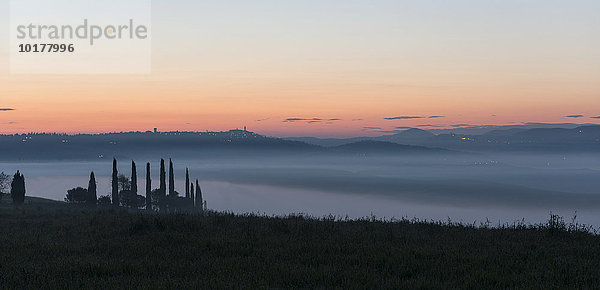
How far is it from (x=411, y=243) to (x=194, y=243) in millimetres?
5967

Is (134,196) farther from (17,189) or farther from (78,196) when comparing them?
(17,189)

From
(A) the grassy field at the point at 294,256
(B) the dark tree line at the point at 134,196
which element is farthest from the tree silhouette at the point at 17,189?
(A) the grassy field at the point at 294,256

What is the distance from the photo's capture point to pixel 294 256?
11.3 metres

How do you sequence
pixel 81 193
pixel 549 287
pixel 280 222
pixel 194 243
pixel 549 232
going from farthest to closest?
pixel 81 193 < pixel 280 222 < pixel 549 232 < pixel 194 243 < pixel 549 287

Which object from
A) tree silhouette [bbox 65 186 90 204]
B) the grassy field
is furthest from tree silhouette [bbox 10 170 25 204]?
the grassy field

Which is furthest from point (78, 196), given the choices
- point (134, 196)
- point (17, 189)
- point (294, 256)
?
point (294, 256)

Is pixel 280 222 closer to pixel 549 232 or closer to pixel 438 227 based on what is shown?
pixel 438 227

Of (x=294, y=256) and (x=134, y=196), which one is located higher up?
(x=294, y=256)

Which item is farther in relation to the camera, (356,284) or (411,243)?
(411,243)

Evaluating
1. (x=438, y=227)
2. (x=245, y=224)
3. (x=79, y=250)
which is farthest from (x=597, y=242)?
(x=79, y=250)

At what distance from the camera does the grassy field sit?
9.15 metres

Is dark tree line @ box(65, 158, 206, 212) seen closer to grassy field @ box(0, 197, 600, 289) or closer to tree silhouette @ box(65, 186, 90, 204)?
tree silhouette @ box(65, 186, 90, 204)

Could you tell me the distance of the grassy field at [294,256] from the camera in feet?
30.0

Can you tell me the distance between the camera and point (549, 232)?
1520 cm
